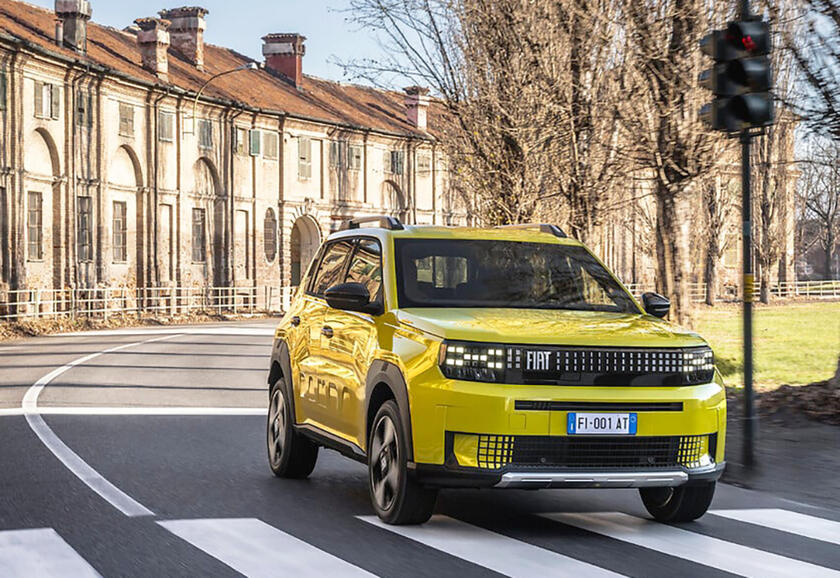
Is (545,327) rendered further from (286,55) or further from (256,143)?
(286,55)

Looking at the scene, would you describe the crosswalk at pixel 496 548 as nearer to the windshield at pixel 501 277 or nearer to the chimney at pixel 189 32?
the windshield at pixel 501 277

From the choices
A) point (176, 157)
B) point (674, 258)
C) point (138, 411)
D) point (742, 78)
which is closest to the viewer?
point (742, 78)

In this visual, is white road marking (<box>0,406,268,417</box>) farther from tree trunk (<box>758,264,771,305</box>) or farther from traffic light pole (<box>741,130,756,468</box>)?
tree trunk (<box>758,264,771,305</box>)

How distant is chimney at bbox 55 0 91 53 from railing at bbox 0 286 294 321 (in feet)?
29.9

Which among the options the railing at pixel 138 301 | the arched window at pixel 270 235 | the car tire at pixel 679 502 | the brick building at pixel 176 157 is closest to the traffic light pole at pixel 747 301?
the car tire at pixel 679 502

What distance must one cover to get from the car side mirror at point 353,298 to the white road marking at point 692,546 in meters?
1.70

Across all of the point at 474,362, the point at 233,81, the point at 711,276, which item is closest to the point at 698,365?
the point at 474,362

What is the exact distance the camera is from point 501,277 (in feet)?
28.6

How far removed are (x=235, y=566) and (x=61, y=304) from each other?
133ft

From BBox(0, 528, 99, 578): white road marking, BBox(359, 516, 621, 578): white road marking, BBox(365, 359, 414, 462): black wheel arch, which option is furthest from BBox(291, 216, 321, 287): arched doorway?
BBox(0, 528, 99, 578): white road marking

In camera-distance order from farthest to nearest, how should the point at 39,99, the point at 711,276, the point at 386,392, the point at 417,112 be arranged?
the point at 417,112, the point at 711,276, the point at 39,99, the point at 386,392

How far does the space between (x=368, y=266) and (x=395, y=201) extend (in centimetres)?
6068

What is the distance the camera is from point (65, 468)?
398 inches

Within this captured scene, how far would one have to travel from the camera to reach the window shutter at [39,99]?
44.1m
